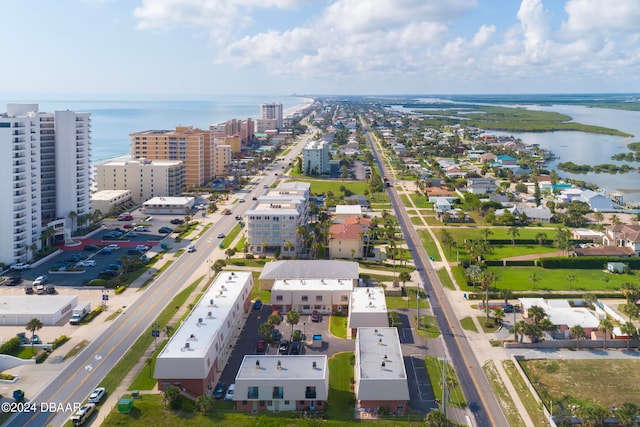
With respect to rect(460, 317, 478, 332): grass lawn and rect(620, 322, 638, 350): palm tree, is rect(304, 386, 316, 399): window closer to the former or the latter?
rect(460, 317, 478, 332): grass lawn

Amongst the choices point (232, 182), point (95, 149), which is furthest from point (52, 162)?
point (95, 149)

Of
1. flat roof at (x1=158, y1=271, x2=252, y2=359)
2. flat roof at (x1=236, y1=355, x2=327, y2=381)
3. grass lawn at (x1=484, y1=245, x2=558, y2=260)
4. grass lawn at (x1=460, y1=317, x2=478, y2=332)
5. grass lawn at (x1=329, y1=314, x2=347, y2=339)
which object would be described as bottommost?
grass lawn at (x1=329, y1=314, x2=347, y2=339)

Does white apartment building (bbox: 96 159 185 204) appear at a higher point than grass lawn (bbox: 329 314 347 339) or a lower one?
higher

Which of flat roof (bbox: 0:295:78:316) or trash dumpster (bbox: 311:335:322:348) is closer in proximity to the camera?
trash dumpster (bbox: 311:335:322:348)

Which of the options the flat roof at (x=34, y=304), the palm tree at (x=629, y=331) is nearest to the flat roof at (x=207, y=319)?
the flat roof at (x=34, y=304)

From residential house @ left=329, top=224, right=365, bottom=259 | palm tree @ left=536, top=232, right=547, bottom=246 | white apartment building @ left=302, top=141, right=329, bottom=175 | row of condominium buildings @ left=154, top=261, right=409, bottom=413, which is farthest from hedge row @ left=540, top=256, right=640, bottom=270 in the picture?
white apartment building @ left=302, top=141, right=329, bottom=175

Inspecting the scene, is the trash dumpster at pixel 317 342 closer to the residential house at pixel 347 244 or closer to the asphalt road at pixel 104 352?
the asphalt road at pixel 104 352

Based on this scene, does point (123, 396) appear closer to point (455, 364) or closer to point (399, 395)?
point (399, 395)
